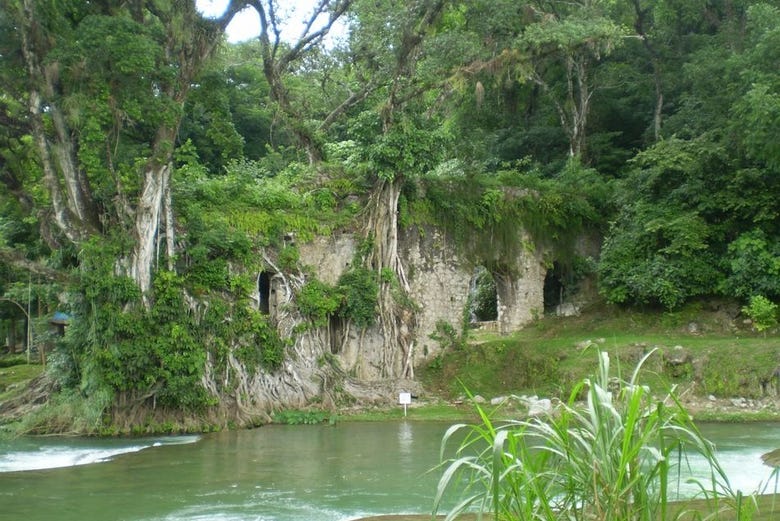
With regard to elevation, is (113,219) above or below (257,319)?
above

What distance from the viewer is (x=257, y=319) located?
1578 cm

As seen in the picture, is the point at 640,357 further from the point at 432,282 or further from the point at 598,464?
the point at 598,464

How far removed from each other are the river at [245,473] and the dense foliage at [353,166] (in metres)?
1.82

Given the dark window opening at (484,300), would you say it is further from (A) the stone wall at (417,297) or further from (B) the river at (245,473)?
(B) the river at (245,473)

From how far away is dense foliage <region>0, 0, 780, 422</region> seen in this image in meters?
13.9

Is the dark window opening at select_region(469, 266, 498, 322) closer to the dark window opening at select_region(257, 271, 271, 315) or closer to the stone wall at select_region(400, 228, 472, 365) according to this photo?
the stone wall at select_region(400, 228, 472, 365)

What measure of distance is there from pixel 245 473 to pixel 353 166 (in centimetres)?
959

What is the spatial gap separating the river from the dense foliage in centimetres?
182

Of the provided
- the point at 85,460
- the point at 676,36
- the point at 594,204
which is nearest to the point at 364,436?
the point at 85,460

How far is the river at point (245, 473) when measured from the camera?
8.12 metres

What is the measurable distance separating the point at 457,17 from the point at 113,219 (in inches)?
465

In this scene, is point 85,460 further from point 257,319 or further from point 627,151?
point 627,151

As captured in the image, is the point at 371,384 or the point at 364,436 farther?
the point at 371,384

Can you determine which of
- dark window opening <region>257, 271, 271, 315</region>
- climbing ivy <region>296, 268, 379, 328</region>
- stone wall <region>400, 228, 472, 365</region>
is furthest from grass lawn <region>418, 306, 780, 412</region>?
dark window opening <region>257, 271, 271, 315</region>
